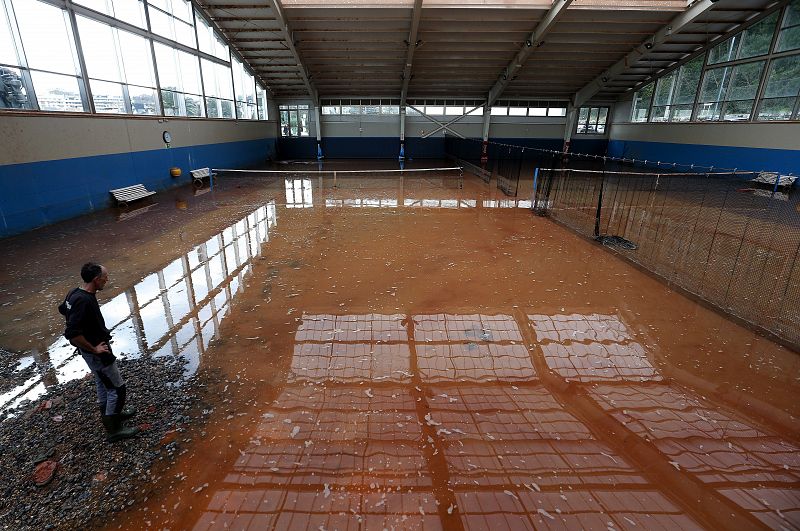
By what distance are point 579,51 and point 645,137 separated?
27.0ft

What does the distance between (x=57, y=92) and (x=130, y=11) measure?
183 inches

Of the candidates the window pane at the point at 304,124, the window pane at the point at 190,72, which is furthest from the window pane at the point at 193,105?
the window pane at the point at 304,124

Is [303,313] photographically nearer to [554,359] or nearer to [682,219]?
[554,359]

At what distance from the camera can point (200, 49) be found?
17.0m

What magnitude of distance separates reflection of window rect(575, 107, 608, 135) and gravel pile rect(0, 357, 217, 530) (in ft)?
101

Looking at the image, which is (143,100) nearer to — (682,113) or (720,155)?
(720,155)

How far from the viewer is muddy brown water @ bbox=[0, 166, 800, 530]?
287 centimetres

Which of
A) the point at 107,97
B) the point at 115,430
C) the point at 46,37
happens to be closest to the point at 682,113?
the point at 107,97

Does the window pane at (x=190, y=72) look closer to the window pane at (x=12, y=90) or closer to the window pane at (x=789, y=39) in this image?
the window pane at (x=12, y=90)

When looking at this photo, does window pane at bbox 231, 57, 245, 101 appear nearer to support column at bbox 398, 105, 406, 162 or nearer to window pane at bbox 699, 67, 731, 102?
support column at bbox 398, 105, 406, 162

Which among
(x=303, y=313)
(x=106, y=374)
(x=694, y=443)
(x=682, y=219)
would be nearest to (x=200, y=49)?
(x=303, y=313)

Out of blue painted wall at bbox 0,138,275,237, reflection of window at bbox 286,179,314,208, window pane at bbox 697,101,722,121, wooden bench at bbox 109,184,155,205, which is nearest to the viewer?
blue painted wall at bbox 0,138,275,237

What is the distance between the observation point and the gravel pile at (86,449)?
9.02ft

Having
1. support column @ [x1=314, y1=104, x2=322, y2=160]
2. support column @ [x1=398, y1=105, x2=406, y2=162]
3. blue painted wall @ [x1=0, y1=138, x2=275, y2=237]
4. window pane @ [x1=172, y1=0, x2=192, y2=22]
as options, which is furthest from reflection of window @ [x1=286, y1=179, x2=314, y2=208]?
support column @ [x1=398, y1=105, x2=406, y2=162]
